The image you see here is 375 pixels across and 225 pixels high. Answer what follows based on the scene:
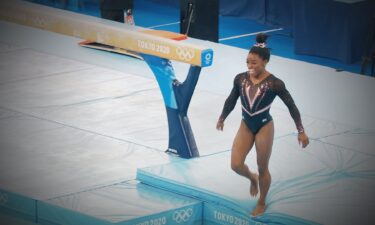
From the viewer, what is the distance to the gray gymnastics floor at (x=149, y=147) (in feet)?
21.9

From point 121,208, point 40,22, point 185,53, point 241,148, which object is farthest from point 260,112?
point 40,22

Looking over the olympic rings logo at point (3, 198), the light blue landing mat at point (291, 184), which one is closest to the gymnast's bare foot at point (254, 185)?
the light blue landing mat at point (291, 184)

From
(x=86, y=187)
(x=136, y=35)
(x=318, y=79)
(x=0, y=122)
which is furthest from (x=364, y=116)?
(x=0, y=122)

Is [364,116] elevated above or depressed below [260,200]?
above

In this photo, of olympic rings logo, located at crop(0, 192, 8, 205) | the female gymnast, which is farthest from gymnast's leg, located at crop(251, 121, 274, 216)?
olympic rings logo, located at crop(0, 192, 8, 205)

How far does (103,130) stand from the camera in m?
8.34

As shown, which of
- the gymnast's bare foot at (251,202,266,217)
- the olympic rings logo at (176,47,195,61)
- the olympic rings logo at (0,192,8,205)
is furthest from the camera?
the olympic rings logo at (176,47,195,61)

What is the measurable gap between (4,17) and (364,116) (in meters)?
3.56

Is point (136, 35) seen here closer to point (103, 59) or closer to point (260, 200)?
point (260, 200)

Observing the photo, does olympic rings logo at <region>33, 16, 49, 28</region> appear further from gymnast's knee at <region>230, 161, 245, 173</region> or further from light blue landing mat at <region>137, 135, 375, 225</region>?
gymnast's knee at <region>230, 161, 245, 173</region>

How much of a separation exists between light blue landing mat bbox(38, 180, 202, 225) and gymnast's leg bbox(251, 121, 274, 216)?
1.76 ft

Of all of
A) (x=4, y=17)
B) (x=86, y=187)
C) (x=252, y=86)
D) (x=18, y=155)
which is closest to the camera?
(x=252, y=86)

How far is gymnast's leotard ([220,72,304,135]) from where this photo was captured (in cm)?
642

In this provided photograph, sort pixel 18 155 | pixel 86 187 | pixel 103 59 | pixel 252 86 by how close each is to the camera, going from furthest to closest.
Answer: pixel 103 59, pixel 18 155, pixel 86 187, pixel 252 86
